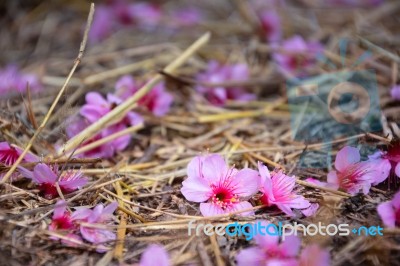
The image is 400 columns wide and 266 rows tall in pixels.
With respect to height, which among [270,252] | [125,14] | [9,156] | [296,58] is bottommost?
[270,252]

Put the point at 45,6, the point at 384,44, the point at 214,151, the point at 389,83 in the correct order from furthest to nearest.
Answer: the point at 45,6
the point at 384,44
the point at 389,83
the point at 214,151

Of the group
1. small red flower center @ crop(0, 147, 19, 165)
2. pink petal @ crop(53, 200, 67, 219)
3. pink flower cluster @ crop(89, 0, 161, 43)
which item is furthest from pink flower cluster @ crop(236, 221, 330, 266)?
pink flower cluster @ crop(89, 0, 161, 43)

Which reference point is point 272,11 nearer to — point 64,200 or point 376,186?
point 376,186

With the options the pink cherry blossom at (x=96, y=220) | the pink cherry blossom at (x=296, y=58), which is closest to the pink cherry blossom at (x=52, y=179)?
the pink cherry blossom at (x=96, y=220)

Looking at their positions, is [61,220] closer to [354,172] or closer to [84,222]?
[84,222]

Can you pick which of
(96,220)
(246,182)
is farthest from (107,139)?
(246,182)

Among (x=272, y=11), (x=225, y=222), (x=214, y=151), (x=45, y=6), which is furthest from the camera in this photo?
(x=45, y=6)

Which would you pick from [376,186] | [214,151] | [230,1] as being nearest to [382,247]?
[376,186]
